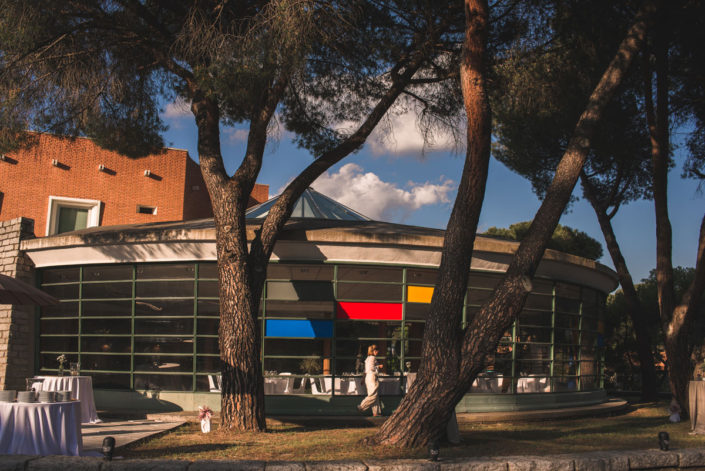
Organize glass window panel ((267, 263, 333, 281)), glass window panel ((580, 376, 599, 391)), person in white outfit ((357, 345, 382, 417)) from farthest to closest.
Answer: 1. glass window panel ((580, 376, 599, 391))
2. glass window panel ((267, 263, 333, 281))
3. person in white outfit ((357, 345, 382, 417))

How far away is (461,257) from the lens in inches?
330

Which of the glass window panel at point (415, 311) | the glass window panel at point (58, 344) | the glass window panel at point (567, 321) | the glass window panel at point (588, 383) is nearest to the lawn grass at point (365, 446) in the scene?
the glass window panel at point (415, 311)

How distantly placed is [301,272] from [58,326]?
5.73 meters

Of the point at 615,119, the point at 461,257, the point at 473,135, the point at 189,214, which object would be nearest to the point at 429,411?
the point at 461,257

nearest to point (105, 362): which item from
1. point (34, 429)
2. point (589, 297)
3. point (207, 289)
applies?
point (207, 289)

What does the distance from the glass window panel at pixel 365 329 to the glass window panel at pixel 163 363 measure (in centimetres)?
311

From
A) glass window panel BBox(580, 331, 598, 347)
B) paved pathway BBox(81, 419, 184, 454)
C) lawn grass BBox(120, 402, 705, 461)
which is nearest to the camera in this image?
lawn grass BBox(120, 402, 705, 461)

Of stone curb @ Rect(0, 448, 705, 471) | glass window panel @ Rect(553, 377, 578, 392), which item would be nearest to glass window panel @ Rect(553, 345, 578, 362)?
glass window panel @ Rect(553, 377, 578, 392)

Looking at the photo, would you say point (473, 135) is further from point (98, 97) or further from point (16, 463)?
point (98, 97)

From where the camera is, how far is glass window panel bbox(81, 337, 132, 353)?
13.1m

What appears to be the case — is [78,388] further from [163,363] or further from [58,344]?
[58,344]

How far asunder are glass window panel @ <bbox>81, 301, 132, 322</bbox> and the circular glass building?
0.02 m

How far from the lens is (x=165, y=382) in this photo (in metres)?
12.8

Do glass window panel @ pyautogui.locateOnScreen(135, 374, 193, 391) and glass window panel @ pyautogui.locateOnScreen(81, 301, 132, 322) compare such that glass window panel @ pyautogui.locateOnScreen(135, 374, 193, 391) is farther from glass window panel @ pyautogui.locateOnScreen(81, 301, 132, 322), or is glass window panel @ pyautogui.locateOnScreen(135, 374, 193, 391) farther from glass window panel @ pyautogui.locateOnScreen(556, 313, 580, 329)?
glass window panel @ pyautogui.locateOnScreen(556, 313, 580, 329)
